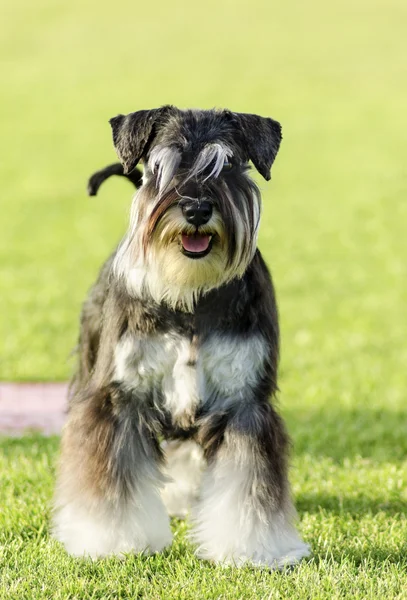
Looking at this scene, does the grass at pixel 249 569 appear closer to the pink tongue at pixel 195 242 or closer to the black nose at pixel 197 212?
the pink tongue at pixel 195 242

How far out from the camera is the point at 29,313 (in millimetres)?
12344

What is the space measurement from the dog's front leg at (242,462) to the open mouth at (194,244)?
531mm

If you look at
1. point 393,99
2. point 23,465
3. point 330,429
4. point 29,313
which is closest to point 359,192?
point 393,99

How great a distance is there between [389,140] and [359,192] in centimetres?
475

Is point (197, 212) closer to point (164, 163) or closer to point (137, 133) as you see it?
point (164, 163)

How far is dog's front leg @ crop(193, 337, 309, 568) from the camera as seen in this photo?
4.66m

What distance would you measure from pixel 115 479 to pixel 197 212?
4.85ft

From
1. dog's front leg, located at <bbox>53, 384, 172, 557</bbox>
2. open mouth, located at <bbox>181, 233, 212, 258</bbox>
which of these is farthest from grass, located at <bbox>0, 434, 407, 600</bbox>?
open mouth, located at <bbox>181, 233, 212, 258</bbox>

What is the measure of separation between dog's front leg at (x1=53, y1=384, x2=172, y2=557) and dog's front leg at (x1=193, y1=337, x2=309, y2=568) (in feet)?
0.94

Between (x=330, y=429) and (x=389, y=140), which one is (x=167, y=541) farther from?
(x=389, y=140)

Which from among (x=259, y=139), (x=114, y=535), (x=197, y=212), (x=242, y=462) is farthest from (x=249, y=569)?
(x=259, y=139)

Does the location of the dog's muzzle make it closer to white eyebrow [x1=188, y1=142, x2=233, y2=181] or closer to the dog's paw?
white eyebrow [x1=188, y1=142, x2=233, y2=181]

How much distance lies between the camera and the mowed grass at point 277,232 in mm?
4840

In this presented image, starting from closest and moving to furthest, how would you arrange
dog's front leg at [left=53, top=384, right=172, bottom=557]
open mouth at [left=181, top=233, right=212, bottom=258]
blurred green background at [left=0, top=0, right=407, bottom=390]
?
open mouth at [left=181, top=233, right=212, bottom=258], dog's front leg at [left=53, top=384, right=172, bottom=557], blurred green background at [left=0, top=0, right=407, bottom=390]
